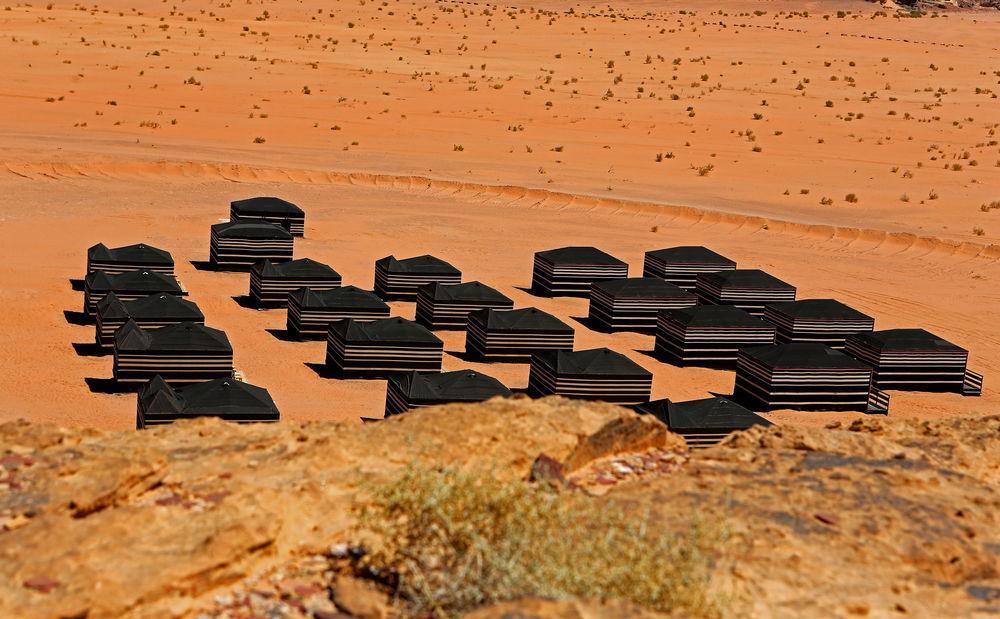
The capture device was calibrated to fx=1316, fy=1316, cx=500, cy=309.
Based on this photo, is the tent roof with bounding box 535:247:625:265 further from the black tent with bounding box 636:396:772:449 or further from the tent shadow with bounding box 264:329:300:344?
the black tent with bounding box 636:396:772:449

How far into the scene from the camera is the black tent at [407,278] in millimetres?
26312

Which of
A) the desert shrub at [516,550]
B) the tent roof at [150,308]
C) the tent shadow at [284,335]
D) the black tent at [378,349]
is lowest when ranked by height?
the tent shadow at [284,335]

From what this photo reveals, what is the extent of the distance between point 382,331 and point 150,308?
383 centimetres

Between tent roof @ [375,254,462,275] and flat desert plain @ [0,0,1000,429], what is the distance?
182 centimetres

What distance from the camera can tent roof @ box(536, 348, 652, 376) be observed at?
65.0ft

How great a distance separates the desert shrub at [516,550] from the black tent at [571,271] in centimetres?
2109

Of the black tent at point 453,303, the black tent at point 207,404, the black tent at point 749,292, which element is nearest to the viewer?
the black tent at point 207,404

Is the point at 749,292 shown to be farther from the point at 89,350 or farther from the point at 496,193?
the point at 89,350

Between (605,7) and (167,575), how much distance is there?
105009 mm

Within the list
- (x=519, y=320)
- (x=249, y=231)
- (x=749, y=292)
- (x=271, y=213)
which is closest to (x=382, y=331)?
(x=519, y=320)

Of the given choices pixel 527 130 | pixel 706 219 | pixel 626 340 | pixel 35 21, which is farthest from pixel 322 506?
pixel 35 21

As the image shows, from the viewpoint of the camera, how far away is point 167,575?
20.3 ft

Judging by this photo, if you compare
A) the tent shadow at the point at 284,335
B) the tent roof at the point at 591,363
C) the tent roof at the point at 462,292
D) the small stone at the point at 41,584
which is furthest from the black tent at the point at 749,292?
the small stone at the point at 41,584

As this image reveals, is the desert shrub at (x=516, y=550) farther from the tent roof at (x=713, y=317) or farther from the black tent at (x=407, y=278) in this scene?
the black tent at (x=407, y=278)
